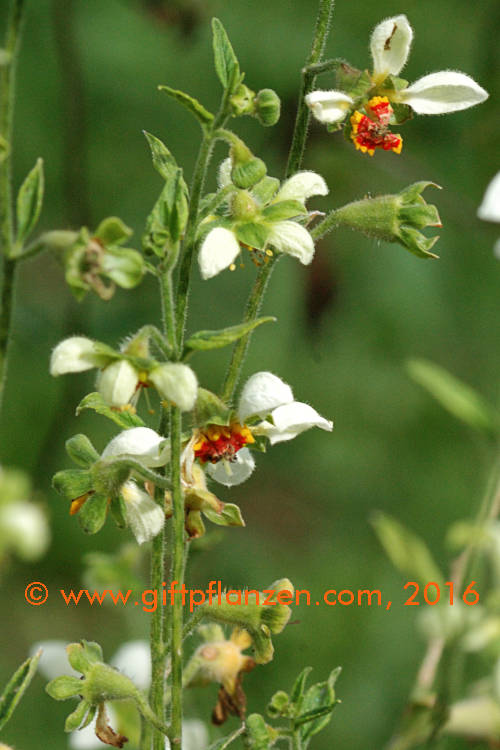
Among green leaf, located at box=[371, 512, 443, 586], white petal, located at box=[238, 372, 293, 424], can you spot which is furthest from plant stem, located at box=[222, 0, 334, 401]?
green leaf, located at box=[371, 512, 443, 586]

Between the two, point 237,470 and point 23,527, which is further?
→ point 23,527

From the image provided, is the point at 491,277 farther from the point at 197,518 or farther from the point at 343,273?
the point at 197,518

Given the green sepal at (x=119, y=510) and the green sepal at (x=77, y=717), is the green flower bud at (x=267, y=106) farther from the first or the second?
the green sepal at (x=77, y=717)

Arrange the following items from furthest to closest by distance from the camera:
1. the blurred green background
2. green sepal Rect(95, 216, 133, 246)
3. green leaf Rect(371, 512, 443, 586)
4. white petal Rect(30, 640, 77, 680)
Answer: the blurred green background < green leaf Rect(371, 512, 443, 586) < white petal Rect(30, 640, 77, 680) < green sepal Rect(95, 216, 133, 246)

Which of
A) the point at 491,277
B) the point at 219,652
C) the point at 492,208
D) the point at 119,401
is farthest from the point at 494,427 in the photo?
the point at 491,277

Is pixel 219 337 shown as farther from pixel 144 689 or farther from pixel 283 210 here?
pixel 144 689

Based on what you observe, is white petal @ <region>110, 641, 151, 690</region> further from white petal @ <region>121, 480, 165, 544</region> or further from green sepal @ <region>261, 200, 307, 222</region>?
green sepal @ <region>261, 200, 307, 222</region>

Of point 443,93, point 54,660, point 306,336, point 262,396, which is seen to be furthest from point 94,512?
point 306,336
